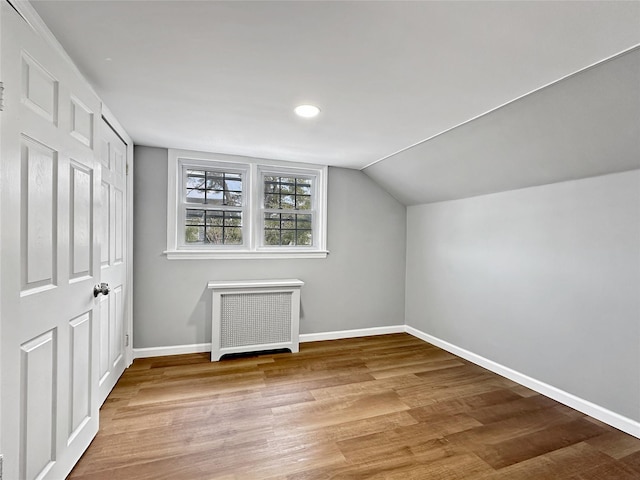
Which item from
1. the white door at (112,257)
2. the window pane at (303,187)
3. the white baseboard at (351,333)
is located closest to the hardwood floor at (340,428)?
the white door at (112,257)

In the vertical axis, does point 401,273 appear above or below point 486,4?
below

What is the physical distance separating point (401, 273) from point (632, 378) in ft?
8.04

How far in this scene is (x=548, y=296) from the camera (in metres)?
2.56

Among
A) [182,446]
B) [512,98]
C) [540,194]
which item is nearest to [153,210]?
[182,446]

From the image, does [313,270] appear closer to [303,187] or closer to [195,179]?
[303,187]

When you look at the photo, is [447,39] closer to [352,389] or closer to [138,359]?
[352,389]

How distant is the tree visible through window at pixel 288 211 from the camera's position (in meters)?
3.77

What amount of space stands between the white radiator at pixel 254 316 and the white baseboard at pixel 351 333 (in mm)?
343

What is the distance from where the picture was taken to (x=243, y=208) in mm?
3619

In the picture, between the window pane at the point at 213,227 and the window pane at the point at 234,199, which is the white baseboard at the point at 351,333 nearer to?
the window pane at the point at 213,227

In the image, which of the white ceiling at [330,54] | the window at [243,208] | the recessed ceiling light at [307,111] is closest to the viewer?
the white ceiling at [330,54]

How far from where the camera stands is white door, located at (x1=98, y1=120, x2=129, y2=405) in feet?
7.52

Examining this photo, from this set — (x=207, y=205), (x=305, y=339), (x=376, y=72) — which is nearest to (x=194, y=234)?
(x=207, y=205)

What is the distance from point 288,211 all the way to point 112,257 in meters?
1.91
